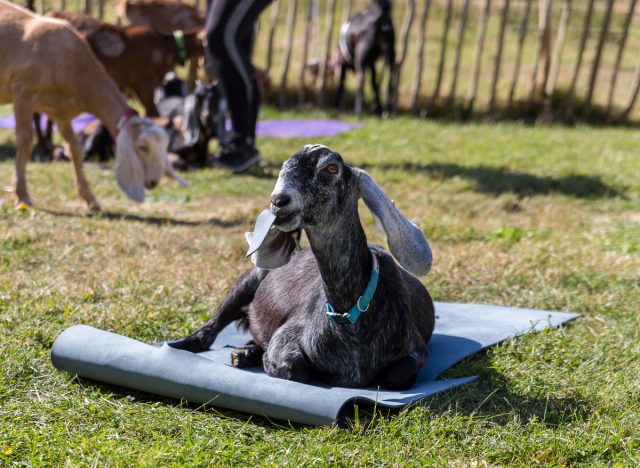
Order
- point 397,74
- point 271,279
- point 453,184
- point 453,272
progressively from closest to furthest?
1. point 271,279
2. point 453,272
3. point 453,184
4. point 397,74

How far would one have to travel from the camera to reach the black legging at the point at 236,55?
774cm

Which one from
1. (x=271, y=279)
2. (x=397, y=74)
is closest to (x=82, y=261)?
(x=271, y=279)

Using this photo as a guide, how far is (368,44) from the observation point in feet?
41.1

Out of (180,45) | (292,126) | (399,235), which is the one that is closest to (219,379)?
(399,235)

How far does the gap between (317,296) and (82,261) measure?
7.82 feet

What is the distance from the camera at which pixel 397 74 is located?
1281 centimetres

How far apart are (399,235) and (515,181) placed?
5.39 metres

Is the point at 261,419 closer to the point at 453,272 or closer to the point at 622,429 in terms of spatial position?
the point at 622,429

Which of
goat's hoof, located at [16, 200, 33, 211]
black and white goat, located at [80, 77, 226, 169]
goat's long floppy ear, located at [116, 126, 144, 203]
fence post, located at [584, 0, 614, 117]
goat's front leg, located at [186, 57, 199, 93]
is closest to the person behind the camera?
goat's long floppy ear, located at [116, 126, 144, 203]

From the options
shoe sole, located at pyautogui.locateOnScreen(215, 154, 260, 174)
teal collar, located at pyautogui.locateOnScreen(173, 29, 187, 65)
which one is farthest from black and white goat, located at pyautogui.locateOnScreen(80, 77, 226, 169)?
teal collar, located at pyautogui.locateOnScreen(173, 29, 187, 65)

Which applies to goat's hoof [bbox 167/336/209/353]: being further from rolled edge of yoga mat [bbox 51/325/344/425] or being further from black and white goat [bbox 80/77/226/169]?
black and white goat [bbox 80/77/226/169]

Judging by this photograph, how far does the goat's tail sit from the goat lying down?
0.13m

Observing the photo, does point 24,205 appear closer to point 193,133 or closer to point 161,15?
point 193,133

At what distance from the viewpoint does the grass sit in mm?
2984
